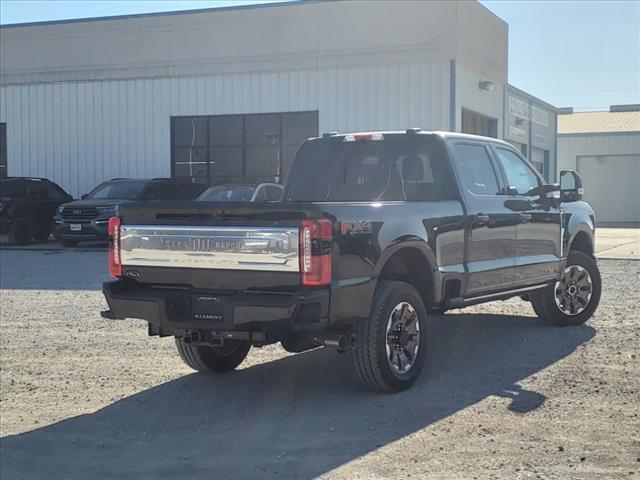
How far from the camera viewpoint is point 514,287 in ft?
25.0

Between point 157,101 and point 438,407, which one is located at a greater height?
point 157,101

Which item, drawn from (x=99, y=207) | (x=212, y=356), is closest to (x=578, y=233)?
(x=212, y=356)

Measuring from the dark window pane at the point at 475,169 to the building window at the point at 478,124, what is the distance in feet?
51.4

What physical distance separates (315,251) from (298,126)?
1833cm

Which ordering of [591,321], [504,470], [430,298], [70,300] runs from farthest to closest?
[70,300] < [591,321] < [430,298] < [504,470]

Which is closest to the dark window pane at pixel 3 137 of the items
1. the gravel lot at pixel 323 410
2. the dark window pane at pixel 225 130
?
the dark window pane at pixel 225 130

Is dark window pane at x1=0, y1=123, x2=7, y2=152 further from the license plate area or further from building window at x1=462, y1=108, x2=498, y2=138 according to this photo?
the license plate area

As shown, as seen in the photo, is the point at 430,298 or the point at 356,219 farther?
the point at 430,298

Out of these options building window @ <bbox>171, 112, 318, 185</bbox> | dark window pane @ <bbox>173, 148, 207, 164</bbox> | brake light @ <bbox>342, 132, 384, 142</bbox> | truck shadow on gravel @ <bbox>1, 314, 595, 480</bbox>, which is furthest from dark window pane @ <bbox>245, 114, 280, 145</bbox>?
truck shadow on gravel @ <bbox>1, 314, 595, 480</bbox>

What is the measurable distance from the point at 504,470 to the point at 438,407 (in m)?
1.30

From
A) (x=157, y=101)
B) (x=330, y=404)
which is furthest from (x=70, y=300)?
(x=157, y=101)

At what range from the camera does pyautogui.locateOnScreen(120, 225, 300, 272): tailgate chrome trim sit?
17.8 ft

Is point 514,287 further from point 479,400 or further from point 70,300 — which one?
point 70,300

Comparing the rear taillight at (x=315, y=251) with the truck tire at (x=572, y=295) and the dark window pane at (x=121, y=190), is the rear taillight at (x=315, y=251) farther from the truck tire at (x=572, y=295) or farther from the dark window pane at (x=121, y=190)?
the dark window pane at (x=121, y=190)
